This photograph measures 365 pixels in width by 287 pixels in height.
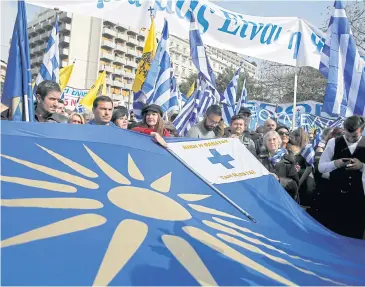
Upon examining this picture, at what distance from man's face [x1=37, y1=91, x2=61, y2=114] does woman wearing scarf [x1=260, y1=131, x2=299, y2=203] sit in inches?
83.5

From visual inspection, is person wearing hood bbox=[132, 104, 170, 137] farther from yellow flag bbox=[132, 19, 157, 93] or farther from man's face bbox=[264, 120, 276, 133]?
yellow flag bbox=[132, 19, 157, 93]

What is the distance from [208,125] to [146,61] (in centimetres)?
265

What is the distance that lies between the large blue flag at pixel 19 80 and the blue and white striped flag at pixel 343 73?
2813 mm

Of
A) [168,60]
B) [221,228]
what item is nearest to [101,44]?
[168,60]

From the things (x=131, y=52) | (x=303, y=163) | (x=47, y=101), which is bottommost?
(x=131, y=52)

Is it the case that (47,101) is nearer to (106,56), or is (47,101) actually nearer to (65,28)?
(65,28)

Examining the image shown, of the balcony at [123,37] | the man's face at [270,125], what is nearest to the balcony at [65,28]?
the balcony at [123,37]

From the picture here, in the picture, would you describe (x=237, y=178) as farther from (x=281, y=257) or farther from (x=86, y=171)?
(x=86, y=171)

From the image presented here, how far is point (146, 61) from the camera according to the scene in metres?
7.02

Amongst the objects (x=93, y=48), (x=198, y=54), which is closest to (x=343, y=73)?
(x=198, y=54)

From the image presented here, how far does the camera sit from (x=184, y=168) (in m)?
3.43

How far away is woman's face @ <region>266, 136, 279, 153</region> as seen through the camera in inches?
175

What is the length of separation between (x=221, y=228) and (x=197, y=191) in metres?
0.52

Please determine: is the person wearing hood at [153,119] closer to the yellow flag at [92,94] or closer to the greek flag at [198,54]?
the greek flag at [198,54]
